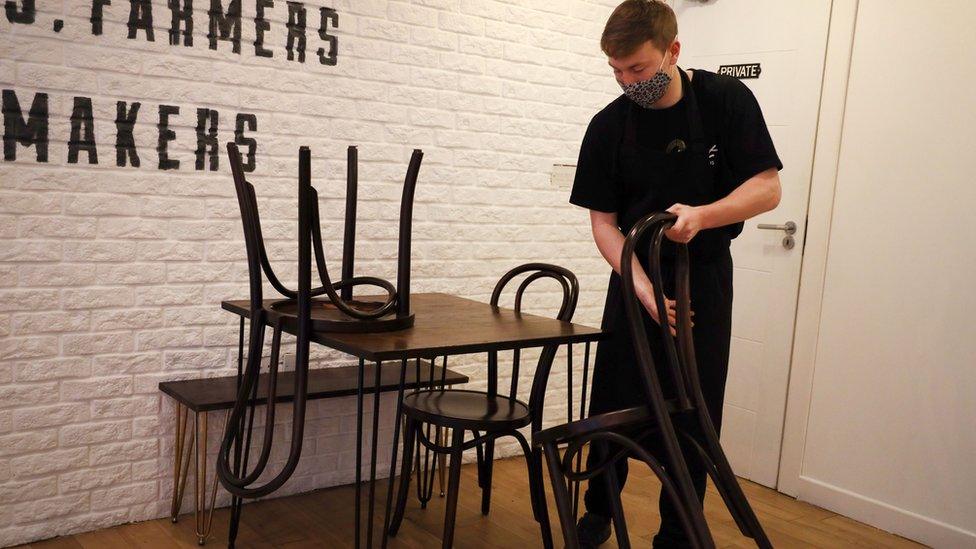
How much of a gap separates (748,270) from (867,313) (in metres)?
0.52

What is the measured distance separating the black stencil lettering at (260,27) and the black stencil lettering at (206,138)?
25 centimetres

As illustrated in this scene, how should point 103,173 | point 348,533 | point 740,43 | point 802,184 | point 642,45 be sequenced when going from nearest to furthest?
point 642,45 → point 103,173 → point 348,533 → point 802,184 → point 740,43

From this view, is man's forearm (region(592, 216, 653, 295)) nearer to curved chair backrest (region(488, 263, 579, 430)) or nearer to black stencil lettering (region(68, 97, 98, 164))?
curved chair backrest (region(488, 263, 579, 430))

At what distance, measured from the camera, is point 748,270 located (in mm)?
3521

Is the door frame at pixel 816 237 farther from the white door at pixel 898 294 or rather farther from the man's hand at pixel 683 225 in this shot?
the man's hand at pixel 683 225

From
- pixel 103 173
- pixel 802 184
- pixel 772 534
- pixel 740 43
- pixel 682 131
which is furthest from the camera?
pixel 740 43

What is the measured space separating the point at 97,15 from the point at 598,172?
58.9 inches

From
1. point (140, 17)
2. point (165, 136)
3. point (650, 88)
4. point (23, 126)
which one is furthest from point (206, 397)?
point (650, 88)

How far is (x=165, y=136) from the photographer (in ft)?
8.73

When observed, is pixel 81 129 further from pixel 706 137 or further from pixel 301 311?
pixel 706 137

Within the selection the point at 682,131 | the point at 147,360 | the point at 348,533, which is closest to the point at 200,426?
the point at 147,360

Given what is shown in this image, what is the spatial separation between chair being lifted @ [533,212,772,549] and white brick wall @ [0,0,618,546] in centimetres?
141

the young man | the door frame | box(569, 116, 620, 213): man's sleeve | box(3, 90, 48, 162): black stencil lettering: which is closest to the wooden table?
the young man

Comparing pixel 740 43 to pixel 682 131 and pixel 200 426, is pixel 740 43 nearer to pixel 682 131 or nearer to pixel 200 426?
pixel 682 131
